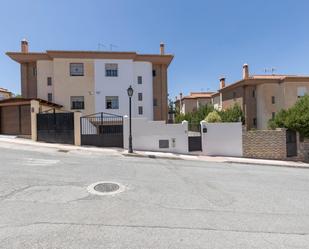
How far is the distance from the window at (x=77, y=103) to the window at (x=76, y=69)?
8.37 ft

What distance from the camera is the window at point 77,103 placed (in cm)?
2503

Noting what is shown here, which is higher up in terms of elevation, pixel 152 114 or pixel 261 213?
pixel 152 114

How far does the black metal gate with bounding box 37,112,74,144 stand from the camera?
16188 mm

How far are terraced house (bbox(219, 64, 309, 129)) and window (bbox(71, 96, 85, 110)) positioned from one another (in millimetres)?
21529

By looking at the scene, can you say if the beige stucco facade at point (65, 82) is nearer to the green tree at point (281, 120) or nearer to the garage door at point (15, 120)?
the garage door at point (15, 120)

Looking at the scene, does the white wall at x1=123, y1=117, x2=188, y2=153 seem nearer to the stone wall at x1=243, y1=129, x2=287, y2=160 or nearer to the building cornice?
the stone wall at x1=243, y1=129, x2=287, y2=160

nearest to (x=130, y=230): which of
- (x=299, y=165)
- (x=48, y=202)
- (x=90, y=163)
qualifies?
(x=48, y=202)

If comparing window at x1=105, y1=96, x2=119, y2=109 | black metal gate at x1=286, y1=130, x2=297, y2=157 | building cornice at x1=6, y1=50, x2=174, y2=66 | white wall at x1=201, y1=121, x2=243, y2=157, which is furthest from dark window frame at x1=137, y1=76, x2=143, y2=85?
black metal gate at x1=286, y1=130, x2=297, y2=157

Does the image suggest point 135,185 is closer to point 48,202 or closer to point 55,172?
point 48,202

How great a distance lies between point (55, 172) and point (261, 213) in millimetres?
6741

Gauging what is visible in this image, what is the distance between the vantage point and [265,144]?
1661 centimetres

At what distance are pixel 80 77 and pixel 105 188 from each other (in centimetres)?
2041

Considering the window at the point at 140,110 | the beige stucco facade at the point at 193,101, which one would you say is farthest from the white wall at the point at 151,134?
the beige stucco facade at the point at 193,101

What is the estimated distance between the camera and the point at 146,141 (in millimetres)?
15891
